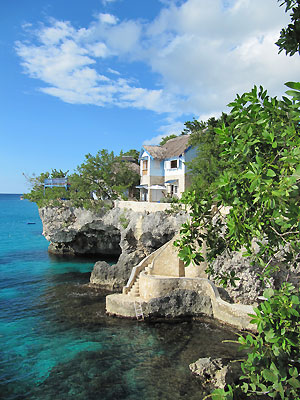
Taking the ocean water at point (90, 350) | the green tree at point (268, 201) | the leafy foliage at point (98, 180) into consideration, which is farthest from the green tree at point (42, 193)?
the green tree at point (268, 201)

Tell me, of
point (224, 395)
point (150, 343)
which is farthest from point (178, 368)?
point (224, 395)

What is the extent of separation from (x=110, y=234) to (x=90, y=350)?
83.2ft

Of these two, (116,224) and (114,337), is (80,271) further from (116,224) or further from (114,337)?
(114,337)

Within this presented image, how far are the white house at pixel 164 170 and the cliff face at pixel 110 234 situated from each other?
19.8 feet

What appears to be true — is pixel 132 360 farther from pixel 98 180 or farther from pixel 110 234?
pixel 98 180

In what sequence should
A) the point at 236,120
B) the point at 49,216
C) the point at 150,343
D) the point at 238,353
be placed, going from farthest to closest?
the point at 49,216, the point at 150,343, the point at 238,353, the point at 236,120

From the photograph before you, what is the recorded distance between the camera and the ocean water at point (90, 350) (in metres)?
13.7

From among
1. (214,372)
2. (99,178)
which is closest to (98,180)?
(99,178)

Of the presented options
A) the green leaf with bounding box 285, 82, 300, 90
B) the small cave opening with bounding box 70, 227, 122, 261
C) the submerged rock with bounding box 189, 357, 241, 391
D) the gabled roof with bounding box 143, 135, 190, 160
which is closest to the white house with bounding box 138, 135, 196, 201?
the gabled roof with bounding box 143, 135, 190, 160

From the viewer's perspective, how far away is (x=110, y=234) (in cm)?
4197

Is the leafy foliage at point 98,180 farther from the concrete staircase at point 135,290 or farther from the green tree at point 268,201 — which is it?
the green tree at point 268,201

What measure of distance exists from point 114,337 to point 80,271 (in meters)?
17.8

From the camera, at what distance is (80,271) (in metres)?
35.3

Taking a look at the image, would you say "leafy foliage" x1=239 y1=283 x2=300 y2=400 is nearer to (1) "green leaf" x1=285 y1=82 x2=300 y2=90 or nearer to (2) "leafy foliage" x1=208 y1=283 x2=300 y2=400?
(2) "leafy foliage" x1=208 y1=283 x2=300 y2=400
